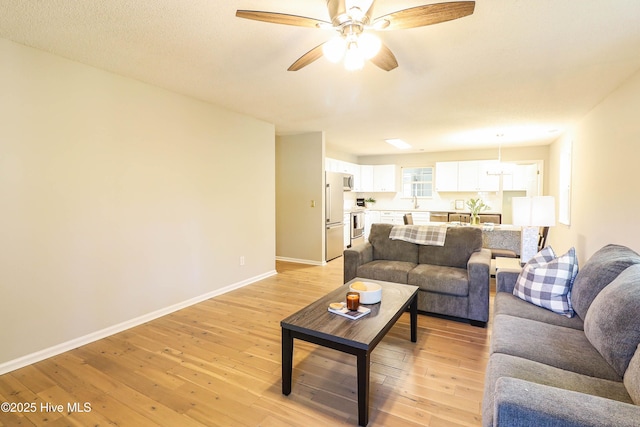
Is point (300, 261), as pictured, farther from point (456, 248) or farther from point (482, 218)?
point (482, 218)

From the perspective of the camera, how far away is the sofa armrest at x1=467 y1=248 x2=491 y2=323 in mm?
2979

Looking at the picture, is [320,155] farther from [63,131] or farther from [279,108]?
[63,131]

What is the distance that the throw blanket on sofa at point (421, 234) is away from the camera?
3.66m

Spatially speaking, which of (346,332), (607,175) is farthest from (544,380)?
(607,175)

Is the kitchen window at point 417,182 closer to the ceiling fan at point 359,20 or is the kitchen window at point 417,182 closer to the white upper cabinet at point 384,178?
the white upper cabinet at point 384,178

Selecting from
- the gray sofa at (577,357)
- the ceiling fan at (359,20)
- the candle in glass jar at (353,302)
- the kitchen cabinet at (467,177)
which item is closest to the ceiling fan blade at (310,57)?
the ceiling fan at (359,20)

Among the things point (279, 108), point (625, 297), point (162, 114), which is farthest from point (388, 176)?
point (625, 297)

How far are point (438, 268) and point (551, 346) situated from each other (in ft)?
5.80

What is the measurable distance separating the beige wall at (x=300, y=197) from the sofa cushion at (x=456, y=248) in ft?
7.60

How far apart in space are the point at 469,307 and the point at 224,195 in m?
3.15

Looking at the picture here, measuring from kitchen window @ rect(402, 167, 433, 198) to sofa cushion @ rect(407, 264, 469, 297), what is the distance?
507 cm

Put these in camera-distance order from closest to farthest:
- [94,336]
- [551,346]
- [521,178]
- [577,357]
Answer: [577,357]
[551,346]
[94,336]
[521,178]

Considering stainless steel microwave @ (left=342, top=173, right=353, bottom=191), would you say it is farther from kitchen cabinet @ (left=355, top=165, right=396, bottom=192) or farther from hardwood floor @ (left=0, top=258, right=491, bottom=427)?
hardwood floor @ (left=0, top=258, right=491, bottom=427)

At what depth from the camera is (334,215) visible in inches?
238
